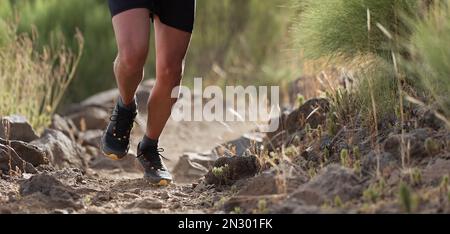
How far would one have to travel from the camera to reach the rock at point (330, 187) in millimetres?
4230

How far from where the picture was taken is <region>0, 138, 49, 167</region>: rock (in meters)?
5.90

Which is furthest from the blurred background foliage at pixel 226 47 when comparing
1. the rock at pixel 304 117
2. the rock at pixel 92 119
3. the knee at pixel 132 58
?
the knee at pixel 132 58

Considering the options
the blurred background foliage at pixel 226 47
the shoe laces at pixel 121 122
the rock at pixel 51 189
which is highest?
the blurred background foliage at pixel 226 47

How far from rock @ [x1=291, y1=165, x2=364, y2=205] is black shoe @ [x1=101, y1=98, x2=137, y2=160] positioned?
58.5 inches

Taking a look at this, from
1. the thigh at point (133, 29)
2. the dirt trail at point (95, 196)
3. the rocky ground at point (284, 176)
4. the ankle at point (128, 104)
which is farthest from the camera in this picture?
the ankle at point (128, 104)

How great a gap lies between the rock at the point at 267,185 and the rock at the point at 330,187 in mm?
135

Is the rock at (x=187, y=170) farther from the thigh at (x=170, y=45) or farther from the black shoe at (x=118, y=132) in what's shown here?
the thigh at (x=170, y=45)

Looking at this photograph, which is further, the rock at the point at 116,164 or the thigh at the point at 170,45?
the rock at the point at 116,164

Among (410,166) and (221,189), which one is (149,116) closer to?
(221,189)

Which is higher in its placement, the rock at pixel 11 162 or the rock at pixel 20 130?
the rock at pixel 20 130

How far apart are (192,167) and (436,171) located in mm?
2882

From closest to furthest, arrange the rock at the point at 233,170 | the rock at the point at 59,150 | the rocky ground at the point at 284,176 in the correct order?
the rocky ground at the point at 284,176 < the rock at the point at 233,170 < the rock at the point at 59,150

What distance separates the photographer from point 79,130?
8.68 meters

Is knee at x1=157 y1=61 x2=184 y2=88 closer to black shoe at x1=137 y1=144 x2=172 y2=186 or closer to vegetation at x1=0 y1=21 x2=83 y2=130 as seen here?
black shoe at x1=137 y1=144 x2=172 y2=186
